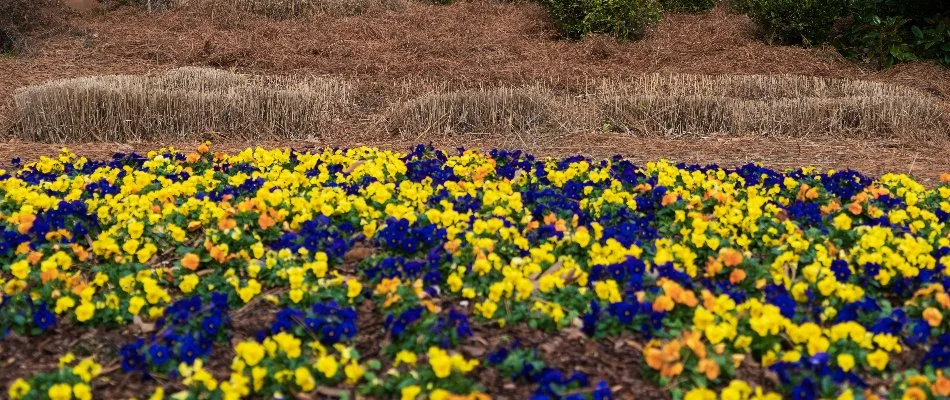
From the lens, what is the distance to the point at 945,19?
11.3 meters

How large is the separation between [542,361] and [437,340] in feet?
1.16

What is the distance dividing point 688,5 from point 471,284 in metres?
12.2

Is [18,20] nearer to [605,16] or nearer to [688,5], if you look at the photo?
[605,16]

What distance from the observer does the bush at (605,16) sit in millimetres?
11992

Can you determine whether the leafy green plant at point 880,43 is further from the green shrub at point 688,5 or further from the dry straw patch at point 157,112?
the dry straw patch at point 157,112

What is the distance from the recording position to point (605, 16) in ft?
39.4

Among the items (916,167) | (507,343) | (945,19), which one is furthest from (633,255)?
(945,19)

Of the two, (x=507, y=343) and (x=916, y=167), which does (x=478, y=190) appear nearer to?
(x=507, y=343)

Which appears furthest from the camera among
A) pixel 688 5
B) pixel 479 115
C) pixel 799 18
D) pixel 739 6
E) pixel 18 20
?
pixel 688 5

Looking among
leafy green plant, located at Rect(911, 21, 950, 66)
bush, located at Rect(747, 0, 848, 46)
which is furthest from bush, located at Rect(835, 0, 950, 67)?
bush, located at Rect(747, 0, 848, 46)

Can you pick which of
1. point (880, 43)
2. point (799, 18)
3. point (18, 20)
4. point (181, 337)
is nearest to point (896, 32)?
point (880, 43)

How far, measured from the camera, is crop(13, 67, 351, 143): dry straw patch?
24.5 ft

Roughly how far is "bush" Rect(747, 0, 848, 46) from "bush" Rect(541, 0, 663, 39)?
1.48m

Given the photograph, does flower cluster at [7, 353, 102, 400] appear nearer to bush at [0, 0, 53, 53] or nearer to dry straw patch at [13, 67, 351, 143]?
dry straw patch at [13, 67, 351, 143]
